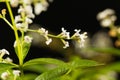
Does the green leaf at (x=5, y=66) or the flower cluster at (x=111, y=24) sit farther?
the flower cluster at (x=111, y=24)

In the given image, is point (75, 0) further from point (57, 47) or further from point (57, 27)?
point (57, 47)

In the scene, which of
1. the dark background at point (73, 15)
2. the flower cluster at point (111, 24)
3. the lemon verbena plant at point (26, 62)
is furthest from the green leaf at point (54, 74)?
the dark background at point (73, 15)

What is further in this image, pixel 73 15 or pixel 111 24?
pixel 73 15

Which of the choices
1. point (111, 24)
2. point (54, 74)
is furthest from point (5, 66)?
point (111, 24)

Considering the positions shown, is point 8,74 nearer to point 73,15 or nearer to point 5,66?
point 5,66

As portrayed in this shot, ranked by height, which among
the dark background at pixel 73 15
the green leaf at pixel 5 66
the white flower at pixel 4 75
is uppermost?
the dark background at pixel 73 15

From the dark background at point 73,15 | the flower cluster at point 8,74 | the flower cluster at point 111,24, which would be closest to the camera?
the flower cluster at point 8,74

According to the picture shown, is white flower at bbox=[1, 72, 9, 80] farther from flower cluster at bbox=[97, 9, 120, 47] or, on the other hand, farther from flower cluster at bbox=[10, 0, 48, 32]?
flower cluster at bbox=[97, 9, 120, 47]

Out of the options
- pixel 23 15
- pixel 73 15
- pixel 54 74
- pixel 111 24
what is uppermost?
pixel 73 15

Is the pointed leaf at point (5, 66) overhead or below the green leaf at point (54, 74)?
overhead

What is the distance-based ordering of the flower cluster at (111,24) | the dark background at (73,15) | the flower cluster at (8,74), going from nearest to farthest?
1. the flower cluster at (8,74)
2. the flower cluster at (111,24)
3. the dark background at (73,15)

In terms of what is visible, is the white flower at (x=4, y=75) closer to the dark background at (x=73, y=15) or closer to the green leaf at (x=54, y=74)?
the green leaf at (x=54, y=74)

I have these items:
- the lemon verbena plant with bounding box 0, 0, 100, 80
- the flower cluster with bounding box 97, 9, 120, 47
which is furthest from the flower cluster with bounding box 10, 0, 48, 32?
the flower cluster with bounding box 97, 9, 120, 47
